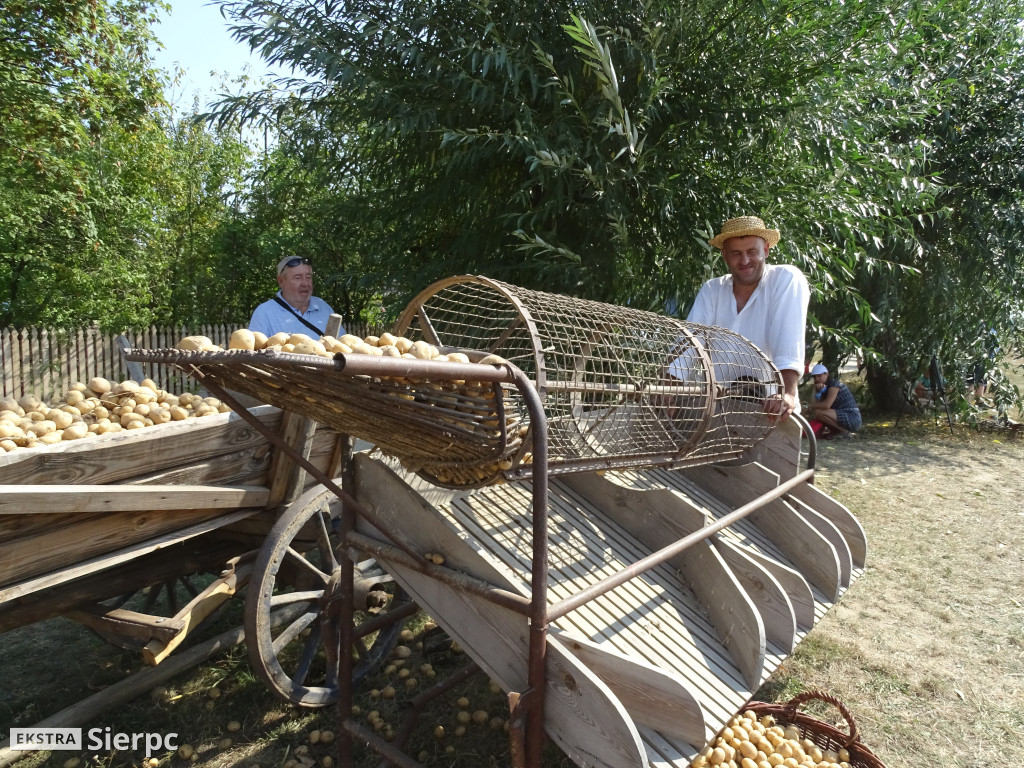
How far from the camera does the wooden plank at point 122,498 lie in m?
1.89

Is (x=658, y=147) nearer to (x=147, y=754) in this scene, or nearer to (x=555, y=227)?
(x=555, y=227)

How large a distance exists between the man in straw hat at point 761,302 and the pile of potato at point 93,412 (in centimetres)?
264

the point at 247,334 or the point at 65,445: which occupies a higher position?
the point at 247,334

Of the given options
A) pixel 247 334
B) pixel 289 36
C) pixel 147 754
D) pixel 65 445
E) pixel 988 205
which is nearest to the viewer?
pixel 247 334

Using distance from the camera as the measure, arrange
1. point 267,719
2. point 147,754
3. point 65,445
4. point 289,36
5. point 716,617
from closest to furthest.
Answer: point 65,445 → point 716,617 → point 147,754 → point 267,719 → point 289,36

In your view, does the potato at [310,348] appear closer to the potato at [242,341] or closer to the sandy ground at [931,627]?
the potato at [242,341]

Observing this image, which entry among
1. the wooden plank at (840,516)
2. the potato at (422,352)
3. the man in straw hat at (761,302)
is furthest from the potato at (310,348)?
the wooden plank at (840,516)

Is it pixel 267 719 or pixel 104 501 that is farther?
pixel 267 719

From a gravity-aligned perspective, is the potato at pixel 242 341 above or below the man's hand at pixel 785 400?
above

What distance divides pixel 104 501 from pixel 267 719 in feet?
4.87

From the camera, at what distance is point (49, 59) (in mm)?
8914

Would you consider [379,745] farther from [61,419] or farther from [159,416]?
[61,419]

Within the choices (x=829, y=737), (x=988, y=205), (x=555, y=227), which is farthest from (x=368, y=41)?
(x=988, y=205)

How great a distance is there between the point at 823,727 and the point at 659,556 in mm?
1366
